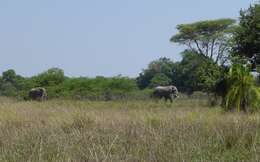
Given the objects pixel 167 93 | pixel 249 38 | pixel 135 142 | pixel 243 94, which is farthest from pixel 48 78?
pixel 135 142

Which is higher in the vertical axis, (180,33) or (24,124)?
(180,33)

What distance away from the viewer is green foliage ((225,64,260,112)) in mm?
11586

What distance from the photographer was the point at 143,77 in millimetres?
71875

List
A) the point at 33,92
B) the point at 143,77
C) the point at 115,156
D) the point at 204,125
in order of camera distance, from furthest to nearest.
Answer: the point at 143,77
the point at 33,92
the point at 204,125
the point at 115,156

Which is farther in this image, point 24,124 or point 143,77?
point 143,77

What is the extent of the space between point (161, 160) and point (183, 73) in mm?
52384

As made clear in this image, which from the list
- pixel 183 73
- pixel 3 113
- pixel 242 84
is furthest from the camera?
pixel 183 73

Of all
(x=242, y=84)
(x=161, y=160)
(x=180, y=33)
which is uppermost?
(x=180, y=33)

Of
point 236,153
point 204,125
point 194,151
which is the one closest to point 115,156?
point 194,151

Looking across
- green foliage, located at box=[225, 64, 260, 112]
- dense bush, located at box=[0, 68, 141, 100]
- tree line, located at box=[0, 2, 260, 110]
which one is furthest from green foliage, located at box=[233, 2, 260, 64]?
dense bush, located at box=[0, 68, 141, 100]

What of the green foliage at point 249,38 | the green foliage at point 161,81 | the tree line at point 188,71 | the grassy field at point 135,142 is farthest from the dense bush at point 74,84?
the grassy field at point 135,142

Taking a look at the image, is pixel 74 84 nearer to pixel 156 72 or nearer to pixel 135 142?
pixel 135 142

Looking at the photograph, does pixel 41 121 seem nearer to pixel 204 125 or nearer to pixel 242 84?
pixel 204 125

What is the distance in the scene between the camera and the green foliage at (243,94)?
1159 centimetres
